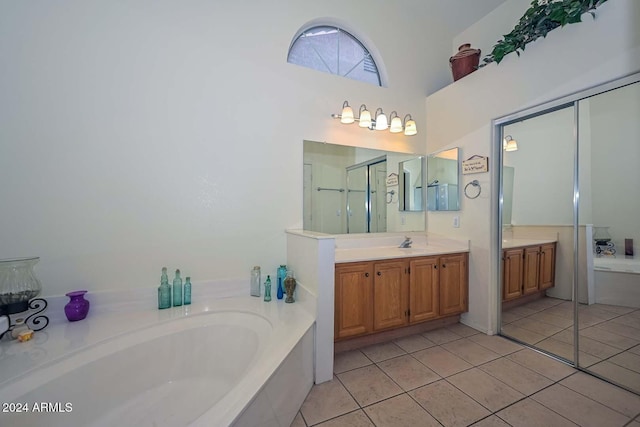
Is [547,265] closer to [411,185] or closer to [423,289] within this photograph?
[423,289]

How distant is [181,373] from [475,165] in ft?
9.85

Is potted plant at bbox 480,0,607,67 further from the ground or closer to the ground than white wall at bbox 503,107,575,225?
further from the ground

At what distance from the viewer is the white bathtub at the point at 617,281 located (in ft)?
5.18

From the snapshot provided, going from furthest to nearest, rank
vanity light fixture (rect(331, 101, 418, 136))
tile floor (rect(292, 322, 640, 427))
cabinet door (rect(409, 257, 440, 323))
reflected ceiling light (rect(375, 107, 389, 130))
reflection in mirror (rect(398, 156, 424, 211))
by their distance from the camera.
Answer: reflection in mirror (rect(398, 156, 424, 211)) → reflected ceiling light (rect(375, 107, 389, 130)) → vanity light fixture (rect(331, 101, 418, 136)) → cabinet door (rect(409, 257, 440, 323)) → tile floor (rect(292, 322, 640, 427))

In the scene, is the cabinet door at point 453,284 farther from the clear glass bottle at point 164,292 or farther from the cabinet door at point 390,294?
the clear glass bottle at point 164,292

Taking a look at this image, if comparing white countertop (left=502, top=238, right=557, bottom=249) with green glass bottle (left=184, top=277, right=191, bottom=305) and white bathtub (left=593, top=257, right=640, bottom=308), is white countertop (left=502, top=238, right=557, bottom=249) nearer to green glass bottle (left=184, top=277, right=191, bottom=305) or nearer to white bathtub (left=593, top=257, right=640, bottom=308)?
white bathtub (left=593, top=257, right=640, bottom=308)

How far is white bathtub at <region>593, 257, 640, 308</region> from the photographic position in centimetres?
158

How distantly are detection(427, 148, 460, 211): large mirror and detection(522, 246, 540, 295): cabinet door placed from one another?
2.41 feet

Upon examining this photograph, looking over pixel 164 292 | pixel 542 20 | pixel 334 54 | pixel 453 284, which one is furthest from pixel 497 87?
pixel 164 292

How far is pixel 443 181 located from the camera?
2.71m

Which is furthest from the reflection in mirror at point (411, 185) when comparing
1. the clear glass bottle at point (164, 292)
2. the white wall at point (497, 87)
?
the clear glass bottle at point (164, 292)

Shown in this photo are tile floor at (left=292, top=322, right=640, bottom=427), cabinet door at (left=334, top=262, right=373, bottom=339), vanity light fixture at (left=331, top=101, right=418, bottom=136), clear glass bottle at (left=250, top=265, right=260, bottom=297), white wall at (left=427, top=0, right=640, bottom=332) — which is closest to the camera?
tile floor at (left=292, top=322, right=640, bottom=427)

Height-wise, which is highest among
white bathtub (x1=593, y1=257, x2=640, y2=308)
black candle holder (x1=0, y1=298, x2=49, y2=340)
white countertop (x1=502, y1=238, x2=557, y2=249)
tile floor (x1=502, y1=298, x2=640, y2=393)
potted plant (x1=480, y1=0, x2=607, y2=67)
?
potted plant (x1=480, y1=0, x2=607, y2=67)

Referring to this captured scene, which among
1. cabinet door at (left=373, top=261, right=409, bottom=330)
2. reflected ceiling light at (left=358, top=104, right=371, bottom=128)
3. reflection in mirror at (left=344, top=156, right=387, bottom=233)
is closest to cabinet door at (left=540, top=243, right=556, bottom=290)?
cabinet door at (left=373, top=261, right=409, bottom=330)
